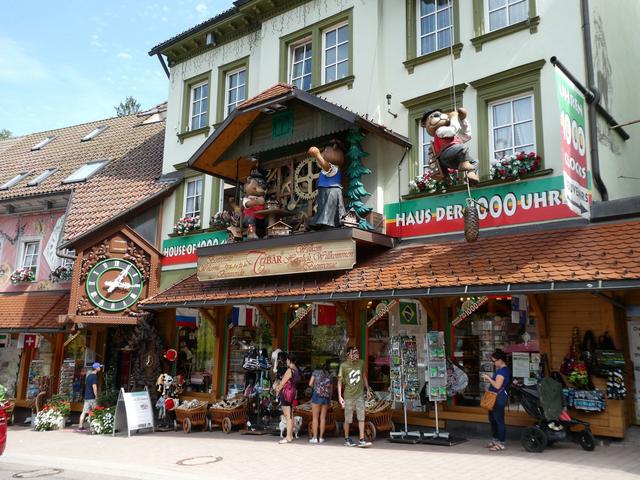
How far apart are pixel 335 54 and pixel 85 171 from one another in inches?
421

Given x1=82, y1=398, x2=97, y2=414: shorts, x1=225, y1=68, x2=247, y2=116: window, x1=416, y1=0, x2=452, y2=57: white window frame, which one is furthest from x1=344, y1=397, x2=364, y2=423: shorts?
x1=225, y1=68, x2=247, y2=116: window

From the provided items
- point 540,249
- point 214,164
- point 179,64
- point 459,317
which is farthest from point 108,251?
point 540,249

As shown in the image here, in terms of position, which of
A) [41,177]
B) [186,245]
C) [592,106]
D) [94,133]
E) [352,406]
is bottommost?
[352,406]

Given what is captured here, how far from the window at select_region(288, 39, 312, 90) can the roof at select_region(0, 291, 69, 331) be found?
354 inches

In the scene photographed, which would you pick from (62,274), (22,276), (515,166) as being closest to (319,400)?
(515,166)

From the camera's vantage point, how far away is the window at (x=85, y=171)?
1967 cm

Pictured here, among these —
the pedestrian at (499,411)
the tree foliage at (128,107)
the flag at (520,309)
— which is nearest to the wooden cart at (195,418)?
the pedestrian at (499,411)

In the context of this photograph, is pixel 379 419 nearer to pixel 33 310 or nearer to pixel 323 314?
pixel 323 314

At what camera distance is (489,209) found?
11.1 metres

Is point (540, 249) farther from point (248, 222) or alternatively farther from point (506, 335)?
point (248, 222)

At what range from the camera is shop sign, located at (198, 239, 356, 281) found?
454 inches

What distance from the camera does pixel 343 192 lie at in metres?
12.6

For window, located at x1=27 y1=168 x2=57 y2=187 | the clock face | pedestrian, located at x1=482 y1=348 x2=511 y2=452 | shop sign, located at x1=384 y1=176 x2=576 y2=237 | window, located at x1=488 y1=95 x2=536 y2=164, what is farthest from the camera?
window, located at x1=27 y1=168 x2=57 y2=187

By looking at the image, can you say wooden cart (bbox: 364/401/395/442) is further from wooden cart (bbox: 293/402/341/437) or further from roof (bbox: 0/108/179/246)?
roof (bbox: 0/108/179/246)
